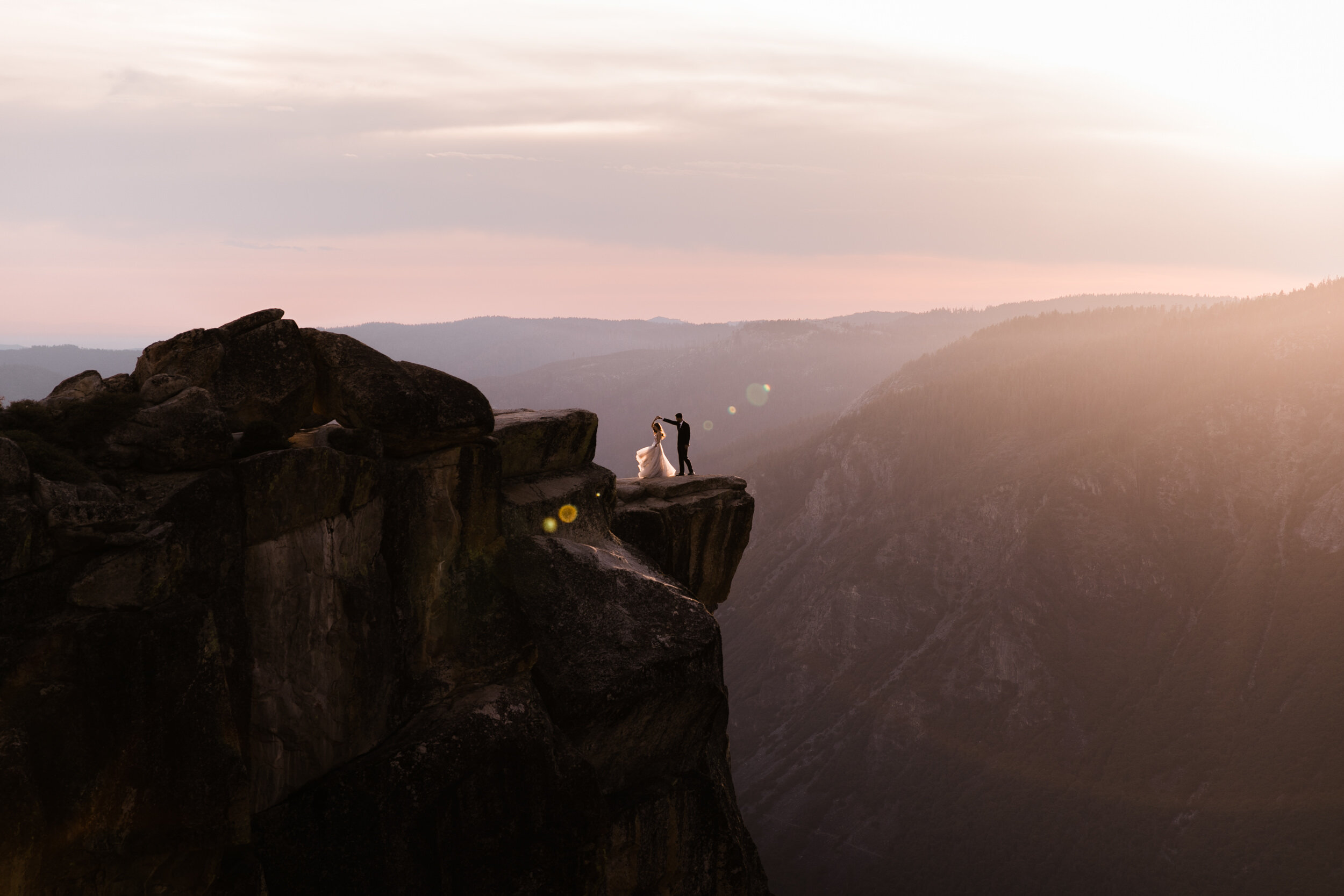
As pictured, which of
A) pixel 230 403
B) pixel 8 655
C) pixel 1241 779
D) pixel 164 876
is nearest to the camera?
pixel 8 655

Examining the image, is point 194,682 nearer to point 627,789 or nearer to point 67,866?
point 67,866

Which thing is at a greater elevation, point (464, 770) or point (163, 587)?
point (163, 587)

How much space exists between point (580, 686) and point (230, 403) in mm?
11899

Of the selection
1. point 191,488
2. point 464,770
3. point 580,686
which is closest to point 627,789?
point 580,686

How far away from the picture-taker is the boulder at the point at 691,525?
120 feet

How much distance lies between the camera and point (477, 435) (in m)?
27.6

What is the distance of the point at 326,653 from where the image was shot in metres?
23.4

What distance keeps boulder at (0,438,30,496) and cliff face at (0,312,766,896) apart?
0.16 ft

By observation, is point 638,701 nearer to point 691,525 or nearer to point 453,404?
point 453,404

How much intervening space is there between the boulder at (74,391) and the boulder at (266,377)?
269 cm

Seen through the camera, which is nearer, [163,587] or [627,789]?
[163,587]

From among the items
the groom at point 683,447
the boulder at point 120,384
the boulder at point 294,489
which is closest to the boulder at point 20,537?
the boulder at point 294,489

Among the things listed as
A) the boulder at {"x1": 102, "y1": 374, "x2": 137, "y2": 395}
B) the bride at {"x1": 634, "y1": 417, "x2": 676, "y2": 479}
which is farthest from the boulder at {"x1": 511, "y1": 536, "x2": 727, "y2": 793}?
the bride at {"x1": 634, "y1": 417, "x2": 676, "y2": 479}

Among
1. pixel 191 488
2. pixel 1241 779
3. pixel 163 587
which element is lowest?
pixel 1241 779
